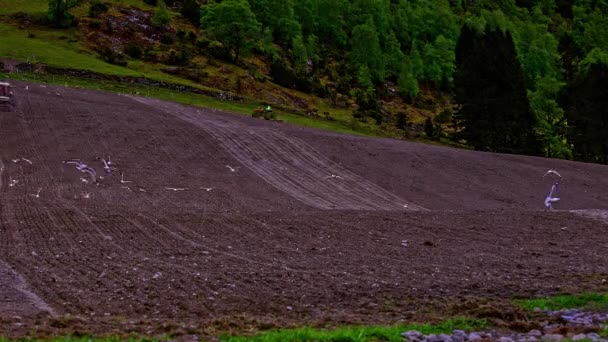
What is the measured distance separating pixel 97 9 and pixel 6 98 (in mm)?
50660

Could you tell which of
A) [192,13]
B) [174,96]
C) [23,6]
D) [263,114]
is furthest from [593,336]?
[192,13]

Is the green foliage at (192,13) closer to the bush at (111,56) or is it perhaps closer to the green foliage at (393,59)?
the bush at (111,56)

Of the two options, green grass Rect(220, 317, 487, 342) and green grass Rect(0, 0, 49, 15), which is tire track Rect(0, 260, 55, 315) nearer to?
green grass Rect(220, 317, 487, 342)

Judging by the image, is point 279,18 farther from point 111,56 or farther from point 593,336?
point 593,336

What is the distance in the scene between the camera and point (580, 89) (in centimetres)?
6888

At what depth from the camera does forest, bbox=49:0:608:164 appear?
65.8m

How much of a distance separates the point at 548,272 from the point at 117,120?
98.5 feet

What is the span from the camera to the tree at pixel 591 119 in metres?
65.1

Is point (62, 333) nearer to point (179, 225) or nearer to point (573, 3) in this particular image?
point (179, 225)

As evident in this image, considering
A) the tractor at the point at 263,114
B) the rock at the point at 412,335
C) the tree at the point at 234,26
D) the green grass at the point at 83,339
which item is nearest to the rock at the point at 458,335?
the rock at the point at 412,335

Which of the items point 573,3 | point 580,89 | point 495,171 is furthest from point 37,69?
point 573,3

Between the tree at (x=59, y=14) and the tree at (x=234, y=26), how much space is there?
1720 centimetres

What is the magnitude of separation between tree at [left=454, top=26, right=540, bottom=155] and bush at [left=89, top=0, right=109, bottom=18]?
4514cm

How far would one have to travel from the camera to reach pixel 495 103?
6506 centimetres
